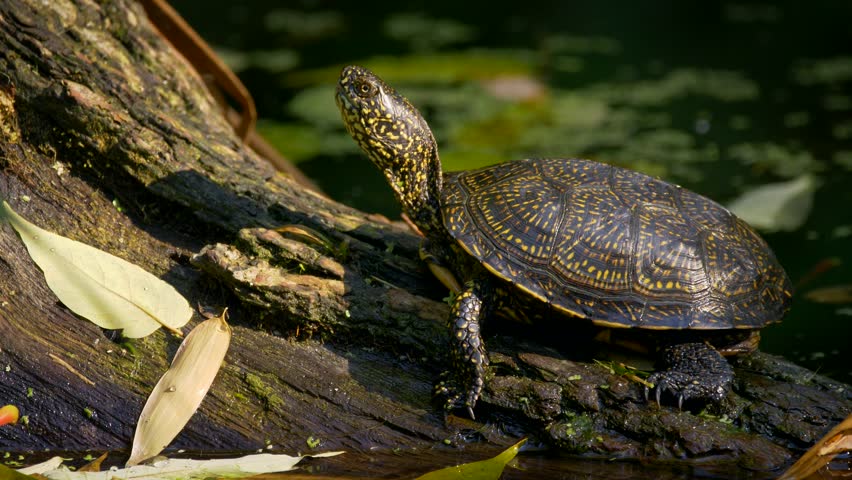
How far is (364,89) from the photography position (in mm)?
3391

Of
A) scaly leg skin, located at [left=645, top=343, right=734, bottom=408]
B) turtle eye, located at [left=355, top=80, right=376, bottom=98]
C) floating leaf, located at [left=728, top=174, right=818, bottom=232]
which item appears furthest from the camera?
floating leaf, located at [left=728, top=174, right=818, bottom=232]

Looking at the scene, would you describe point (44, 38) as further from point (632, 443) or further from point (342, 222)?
point (632, 443)

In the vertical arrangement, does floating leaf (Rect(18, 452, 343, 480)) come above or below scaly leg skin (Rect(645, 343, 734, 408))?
below

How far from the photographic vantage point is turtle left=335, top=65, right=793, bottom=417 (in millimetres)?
2990

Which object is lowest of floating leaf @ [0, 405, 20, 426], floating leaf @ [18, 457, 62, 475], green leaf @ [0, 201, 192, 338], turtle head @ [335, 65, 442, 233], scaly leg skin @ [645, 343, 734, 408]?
floating leaf @ [18, 457, 62, 475]

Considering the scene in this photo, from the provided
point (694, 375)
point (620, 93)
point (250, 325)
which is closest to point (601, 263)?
point (694, 375)

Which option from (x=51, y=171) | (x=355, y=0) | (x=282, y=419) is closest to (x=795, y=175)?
(x=282, y=419)

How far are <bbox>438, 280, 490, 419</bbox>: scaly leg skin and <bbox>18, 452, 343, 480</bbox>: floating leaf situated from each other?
589 mm

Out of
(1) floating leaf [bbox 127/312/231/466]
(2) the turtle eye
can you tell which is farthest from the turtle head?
(1) floating leaf [bbox 127/312/231/466]

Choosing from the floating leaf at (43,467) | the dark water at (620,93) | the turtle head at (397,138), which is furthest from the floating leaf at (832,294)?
the floating leaf at (43,467)

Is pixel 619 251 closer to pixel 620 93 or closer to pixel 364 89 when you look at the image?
pixel 364 89

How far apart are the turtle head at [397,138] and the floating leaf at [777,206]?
97.8 inches

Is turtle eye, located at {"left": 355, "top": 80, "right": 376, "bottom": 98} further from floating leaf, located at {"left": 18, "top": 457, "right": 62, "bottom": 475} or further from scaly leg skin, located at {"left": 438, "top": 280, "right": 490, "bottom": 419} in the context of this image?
floating leaf, located at {"left": 18, "top": 457, "right": 62, "bottom": 475}

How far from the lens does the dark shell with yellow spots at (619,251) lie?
3.03 m
